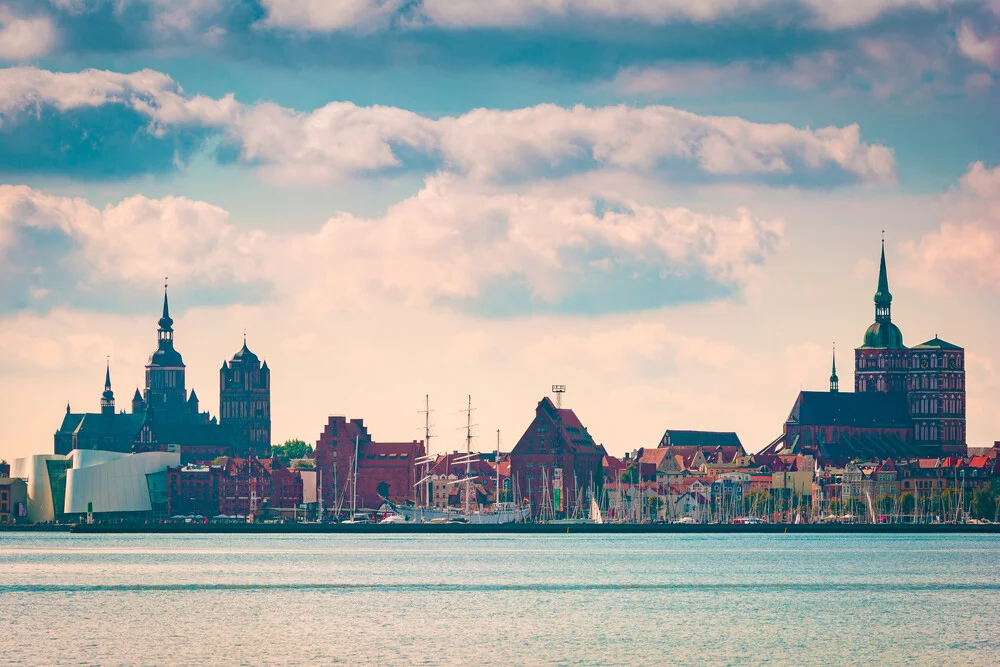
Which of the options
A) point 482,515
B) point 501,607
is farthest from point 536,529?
point 501,607

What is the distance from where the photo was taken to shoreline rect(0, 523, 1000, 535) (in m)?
183

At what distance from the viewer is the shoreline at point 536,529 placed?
601 ft

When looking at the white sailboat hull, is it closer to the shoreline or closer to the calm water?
the shoreline

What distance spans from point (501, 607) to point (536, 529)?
105174 mm

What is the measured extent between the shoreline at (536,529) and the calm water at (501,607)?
45331 millimetres

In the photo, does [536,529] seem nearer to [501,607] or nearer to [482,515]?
[482,515]

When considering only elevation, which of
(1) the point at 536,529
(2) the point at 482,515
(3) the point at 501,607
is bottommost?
(3) the point at 501,607

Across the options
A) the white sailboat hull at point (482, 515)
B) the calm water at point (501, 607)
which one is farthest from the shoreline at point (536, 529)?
the calm water at point (501, 607)

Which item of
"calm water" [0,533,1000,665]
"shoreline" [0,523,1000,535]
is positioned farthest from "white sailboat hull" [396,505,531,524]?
"calm water" [0,533,1000,665]

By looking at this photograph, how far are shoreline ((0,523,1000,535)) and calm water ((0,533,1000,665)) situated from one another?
149 feet

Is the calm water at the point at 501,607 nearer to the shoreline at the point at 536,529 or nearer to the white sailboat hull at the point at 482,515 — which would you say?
the shoreline at the point at 536,529

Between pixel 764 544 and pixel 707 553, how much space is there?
21592 millimetres

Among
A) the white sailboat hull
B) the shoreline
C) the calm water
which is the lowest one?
the calm water

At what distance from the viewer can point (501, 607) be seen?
80.0m
